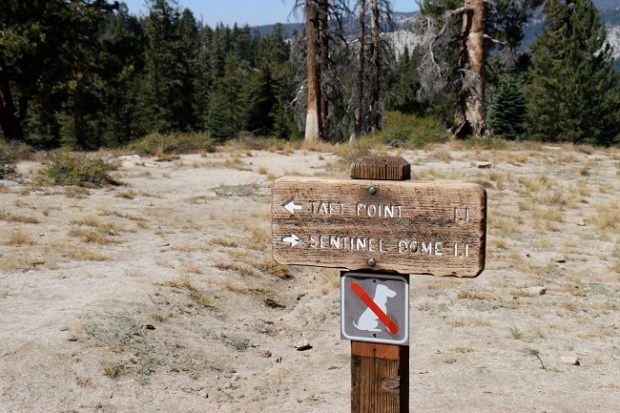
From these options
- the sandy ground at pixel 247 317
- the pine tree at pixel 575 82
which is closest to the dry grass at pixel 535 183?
the sandy ground at pixel 247 317

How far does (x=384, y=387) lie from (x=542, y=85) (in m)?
38.9

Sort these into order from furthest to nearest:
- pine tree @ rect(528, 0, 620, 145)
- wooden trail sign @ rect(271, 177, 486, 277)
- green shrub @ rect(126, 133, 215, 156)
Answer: pine tree @ rect(528, 0, 620, 145), green shrub @ rect(126, 133, 215, 156), wooden trail sign @ rect(271, 177, 486, 277)

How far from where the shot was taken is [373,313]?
8.46 feet

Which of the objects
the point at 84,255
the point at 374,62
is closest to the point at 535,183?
the point at 84,255

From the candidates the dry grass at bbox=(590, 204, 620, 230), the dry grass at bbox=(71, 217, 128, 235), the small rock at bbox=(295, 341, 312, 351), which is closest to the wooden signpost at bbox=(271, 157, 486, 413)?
the small rock at bbox=(295, 341, 312, 351)

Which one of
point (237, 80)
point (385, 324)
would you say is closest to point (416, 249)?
point (385, 324)

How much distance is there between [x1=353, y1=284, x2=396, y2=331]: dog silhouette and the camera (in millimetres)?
2574

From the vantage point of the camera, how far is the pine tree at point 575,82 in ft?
114

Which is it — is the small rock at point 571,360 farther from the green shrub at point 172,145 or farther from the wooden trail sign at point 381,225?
the green shrub at point 172,145

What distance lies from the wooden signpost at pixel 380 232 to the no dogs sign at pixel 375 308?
11 millimetres

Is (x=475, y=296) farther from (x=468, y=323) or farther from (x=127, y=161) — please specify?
(x=127, y=161)

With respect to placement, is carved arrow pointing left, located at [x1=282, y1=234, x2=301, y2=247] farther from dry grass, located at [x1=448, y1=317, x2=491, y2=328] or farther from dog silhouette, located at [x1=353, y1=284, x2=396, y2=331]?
dry grass, located at [x1=448, y1=317, x2=491, y2=328]

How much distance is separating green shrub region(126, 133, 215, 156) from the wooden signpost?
17.7 meters

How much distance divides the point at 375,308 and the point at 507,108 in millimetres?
33223
